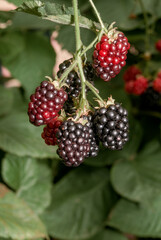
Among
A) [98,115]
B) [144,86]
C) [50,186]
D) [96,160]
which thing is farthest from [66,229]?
[98,115]

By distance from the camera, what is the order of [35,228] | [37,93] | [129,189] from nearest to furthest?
[37,93], [35,228], [129,189]

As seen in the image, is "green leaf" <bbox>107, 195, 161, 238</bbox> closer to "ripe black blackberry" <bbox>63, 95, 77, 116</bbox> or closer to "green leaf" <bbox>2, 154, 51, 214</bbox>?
"green leaf" <bbox>2, 154, 51, 214</bbox>

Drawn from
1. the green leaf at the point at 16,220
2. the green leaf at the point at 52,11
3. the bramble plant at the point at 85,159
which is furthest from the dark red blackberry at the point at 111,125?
the green leaf at the point at 16,220

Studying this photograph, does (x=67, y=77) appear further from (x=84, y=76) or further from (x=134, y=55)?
(x=134, y=55)

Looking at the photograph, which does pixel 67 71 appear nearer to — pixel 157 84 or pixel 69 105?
pixel 69 105

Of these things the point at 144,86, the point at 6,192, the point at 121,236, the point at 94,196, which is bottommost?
the point at 121,236

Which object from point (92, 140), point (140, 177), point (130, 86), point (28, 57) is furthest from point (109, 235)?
point (92, 140)
